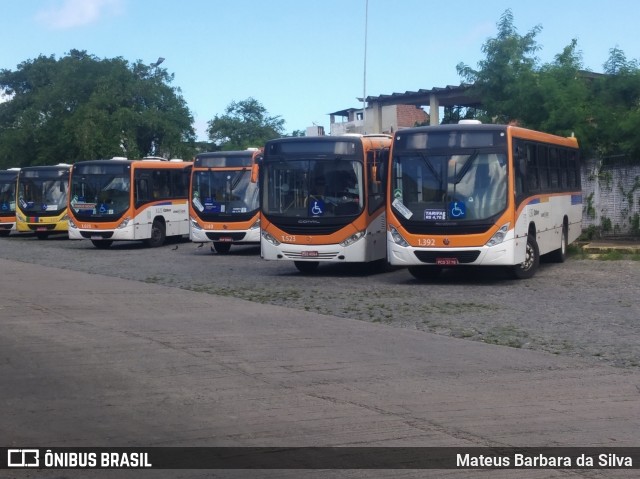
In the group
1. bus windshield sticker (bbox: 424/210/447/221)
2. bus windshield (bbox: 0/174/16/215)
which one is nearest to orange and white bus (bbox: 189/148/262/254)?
bus windshield sticker (bbox: 424/210/447/221)

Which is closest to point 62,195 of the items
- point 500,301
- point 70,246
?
point 70,246

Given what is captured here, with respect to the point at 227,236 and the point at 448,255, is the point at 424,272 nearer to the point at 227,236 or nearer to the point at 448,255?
the point at 448,255

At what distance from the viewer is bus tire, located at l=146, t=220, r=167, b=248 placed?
34906 mm

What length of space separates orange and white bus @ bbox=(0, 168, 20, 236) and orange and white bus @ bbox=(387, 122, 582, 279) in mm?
26343

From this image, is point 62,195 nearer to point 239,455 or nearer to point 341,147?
point 341,147

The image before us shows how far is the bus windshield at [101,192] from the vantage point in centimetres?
3369

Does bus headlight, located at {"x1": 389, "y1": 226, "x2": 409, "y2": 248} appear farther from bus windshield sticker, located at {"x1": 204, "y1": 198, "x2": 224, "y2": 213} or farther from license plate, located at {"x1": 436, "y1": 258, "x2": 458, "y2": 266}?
bus windshield sticker, located at {"x1": 204, "y1": 198, "x2": 224, "y2": 213}

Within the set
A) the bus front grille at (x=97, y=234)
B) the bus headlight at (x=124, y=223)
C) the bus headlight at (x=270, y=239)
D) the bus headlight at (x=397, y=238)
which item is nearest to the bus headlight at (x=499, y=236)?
the bus headlight at (x=397, y=238)

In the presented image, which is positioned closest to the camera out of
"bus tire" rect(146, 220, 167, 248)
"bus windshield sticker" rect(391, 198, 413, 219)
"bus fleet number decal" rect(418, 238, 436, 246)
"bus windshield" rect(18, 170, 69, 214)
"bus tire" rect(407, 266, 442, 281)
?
"bus fleet number decal" rect(418, 238, 436, 246)

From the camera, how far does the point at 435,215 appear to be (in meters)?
19.4

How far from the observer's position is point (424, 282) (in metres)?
20.8

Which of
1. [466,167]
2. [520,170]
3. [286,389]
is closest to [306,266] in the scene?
[466,167]

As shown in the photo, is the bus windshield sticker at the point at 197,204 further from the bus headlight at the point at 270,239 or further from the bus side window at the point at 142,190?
the bus headlight at the point at 270,239

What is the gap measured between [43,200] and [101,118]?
16.7m
